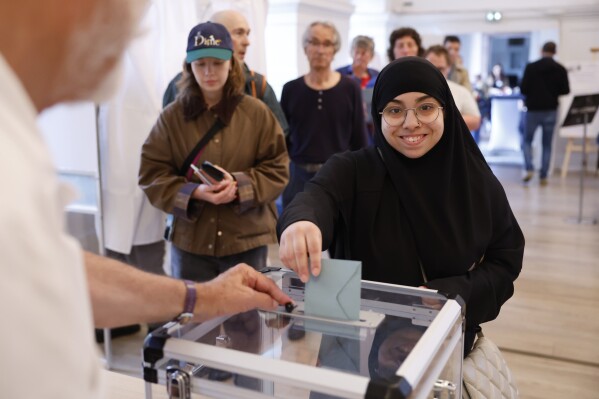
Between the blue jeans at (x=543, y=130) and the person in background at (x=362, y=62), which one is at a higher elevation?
the person in background at (x=362, y=62)

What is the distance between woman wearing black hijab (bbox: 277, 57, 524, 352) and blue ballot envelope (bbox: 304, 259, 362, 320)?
39 cm

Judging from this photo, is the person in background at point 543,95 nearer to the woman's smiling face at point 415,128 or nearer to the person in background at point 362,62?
the person in background at point 362,62

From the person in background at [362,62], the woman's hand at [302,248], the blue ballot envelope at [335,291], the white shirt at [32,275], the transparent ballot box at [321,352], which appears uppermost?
the person in background at [362,62]

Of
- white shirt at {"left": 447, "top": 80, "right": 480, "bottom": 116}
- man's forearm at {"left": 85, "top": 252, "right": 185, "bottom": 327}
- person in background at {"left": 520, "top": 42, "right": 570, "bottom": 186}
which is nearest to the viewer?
man's forearm at {"left": 85, "top": 252, "right": 185, "bottom": 327}

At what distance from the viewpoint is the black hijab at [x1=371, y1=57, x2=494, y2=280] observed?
5.78 feet

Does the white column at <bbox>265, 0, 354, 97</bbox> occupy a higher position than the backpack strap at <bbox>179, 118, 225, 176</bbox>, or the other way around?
the white column at <bbox>265, 0, 354, 97</bbox>

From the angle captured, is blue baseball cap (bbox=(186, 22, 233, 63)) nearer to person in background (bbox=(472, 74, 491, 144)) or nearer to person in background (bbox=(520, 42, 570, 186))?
person in background (bbox=(520, 42, 570, 186))

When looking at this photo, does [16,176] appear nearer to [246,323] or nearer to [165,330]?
[165,330]

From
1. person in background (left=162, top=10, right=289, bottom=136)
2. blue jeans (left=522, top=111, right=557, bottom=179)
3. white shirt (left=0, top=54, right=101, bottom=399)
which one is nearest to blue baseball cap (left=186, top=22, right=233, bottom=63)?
person in background (left=162, top=10, right=289, bottom=136)

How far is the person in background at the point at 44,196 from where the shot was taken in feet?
1.92

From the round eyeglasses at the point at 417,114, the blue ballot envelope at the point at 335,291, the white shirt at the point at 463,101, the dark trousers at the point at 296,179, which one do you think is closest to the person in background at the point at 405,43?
the white shirt at the point at 463,101

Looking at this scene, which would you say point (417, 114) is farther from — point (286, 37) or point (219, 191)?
point (286, 37)

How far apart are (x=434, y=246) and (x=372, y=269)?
0.57 ft

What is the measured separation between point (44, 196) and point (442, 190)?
1.31m
